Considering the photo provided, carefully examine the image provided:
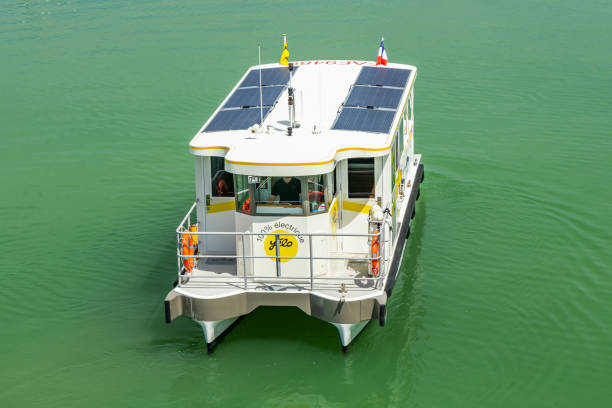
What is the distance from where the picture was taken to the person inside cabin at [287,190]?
1312cm

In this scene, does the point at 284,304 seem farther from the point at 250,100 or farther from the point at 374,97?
the point at 374,97

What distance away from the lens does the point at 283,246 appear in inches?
518

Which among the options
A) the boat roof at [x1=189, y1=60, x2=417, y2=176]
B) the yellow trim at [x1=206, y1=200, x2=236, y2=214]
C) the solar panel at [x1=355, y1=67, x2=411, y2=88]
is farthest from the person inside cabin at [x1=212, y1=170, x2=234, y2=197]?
the solar panel at [x1=355, y1=67, x2=411, y2=88]

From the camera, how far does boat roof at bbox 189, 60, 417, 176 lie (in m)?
12.9

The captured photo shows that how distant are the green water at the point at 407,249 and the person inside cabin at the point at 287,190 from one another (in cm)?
257

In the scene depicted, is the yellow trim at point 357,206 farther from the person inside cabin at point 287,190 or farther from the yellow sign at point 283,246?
the yellow sign at point 283,246

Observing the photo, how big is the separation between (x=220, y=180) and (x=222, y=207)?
1.55 feet

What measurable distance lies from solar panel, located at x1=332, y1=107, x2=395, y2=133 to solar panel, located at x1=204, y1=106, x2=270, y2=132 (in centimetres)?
146

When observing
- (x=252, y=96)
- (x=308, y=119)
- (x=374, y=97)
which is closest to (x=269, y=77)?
(x=252, y=96)

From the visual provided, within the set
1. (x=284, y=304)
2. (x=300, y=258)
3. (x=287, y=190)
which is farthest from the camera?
(x=287, y=190)

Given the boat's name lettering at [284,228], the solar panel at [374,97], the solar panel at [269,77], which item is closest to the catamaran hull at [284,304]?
the boat's name lettering at [284,228]

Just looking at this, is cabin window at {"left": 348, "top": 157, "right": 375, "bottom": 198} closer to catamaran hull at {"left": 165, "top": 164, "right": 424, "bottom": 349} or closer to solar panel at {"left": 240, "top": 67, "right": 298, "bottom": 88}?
catamaran hull at {"left": 165, "top": 164, "right": 424, "bottom": 349}

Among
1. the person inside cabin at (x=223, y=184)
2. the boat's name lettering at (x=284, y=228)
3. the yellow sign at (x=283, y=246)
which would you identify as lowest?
the yellow sign at (x=283, y=246)

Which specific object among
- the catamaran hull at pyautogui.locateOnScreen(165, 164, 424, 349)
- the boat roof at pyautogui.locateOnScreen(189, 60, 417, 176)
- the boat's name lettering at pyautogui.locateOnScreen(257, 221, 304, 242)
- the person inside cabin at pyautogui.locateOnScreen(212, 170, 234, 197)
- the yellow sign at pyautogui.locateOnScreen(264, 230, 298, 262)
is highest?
the boat roof at pyautogui.locateOnScreen(189, 60, 417, 176)
